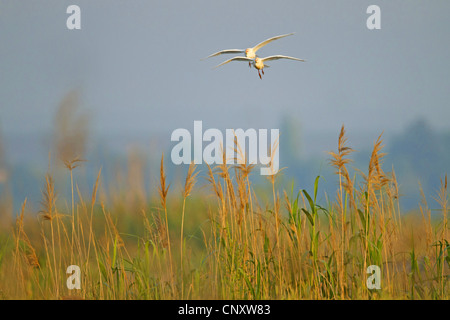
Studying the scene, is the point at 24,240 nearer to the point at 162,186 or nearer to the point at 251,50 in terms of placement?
the point at 162,186

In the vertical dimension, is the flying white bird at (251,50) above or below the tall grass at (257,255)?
above

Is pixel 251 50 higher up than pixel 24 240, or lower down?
higher up

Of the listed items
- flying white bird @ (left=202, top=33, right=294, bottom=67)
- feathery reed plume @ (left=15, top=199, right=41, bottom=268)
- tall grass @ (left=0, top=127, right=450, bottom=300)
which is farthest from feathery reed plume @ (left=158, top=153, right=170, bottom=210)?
flying white bird @ (left=202, top=33, right=294, bottom=67)

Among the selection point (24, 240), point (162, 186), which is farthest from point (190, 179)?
point (24, 240)

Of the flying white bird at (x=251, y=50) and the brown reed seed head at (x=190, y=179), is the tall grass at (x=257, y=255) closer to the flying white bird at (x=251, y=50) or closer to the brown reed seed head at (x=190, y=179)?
the brown reed seed head at (x=190, y=179)

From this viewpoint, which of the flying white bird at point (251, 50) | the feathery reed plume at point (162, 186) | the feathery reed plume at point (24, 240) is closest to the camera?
the feathery reed plume at point (162, 186)

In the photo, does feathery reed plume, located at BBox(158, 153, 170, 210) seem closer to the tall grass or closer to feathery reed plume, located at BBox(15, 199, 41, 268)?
the tall grass

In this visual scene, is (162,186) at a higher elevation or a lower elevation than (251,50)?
lower

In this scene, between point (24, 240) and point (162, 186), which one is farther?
point (24, 240)

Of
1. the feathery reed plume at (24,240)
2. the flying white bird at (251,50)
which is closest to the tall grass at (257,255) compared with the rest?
the feathery reed plume at (24,240)

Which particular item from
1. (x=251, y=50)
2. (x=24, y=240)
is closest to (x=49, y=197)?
(x=24, y=240)

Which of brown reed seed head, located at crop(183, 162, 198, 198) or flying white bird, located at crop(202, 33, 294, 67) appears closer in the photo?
brown reed seed head, located at crop(183, 162, 198, 198)
